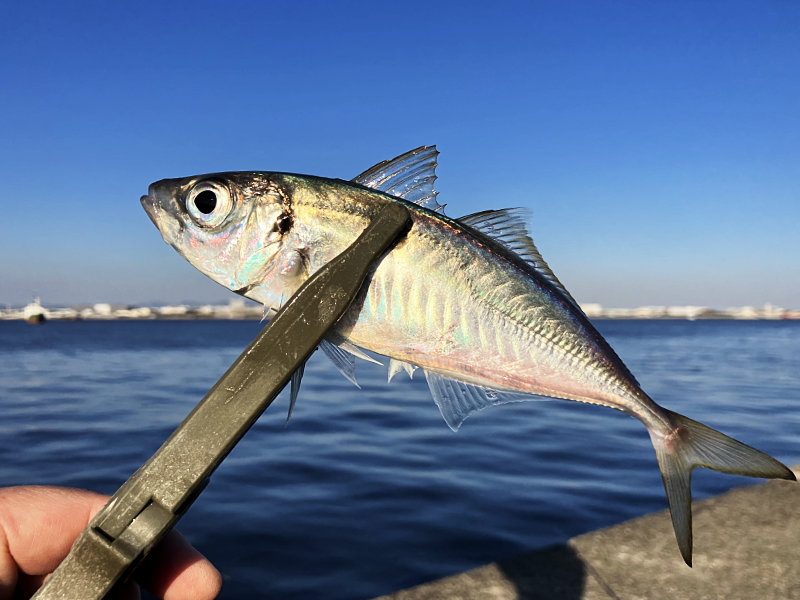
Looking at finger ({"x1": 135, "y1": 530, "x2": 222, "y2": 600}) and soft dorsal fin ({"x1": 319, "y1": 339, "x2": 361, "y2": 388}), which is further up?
soft dorsal fin ({"x1": 319, "y1": 339, "x2": 361, "y2": 388})

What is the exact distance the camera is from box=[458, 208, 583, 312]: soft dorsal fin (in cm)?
141

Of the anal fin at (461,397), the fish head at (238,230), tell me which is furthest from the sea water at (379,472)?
the fish head at (238,230)

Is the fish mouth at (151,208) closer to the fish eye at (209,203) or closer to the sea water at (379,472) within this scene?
the fish eye at (209,203)

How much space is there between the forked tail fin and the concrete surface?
286 centimetres

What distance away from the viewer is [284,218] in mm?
1317

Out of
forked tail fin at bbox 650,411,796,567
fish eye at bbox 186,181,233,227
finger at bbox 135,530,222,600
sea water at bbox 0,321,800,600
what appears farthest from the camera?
sea water at bbox 0,321,800,600

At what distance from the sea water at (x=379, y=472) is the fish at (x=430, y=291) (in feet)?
3.18

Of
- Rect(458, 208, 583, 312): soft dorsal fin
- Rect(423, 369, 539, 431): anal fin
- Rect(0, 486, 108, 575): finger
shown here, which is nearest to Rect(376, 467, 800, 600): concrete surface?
Rect(0, 486, 108, 575): finger

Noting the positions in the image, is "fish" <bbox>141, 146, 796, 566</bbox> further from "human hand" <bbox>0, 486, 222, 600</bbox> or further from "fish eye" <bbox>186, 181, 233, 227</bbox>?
"human hand" <bbox>0, 486, 222, 600</bbox>

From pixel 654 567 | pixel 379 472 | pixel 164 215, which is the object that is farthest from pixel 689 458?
pixel 379 472

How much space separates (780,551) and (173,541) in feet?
14.5

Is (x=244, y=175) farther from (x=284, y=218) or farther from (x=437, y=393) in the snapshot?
(x=437, y=393)

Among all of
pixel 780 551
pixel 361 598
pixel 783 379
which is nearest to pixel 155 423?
pixel 361 598

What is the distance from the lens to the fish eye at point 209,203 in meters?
1.33
